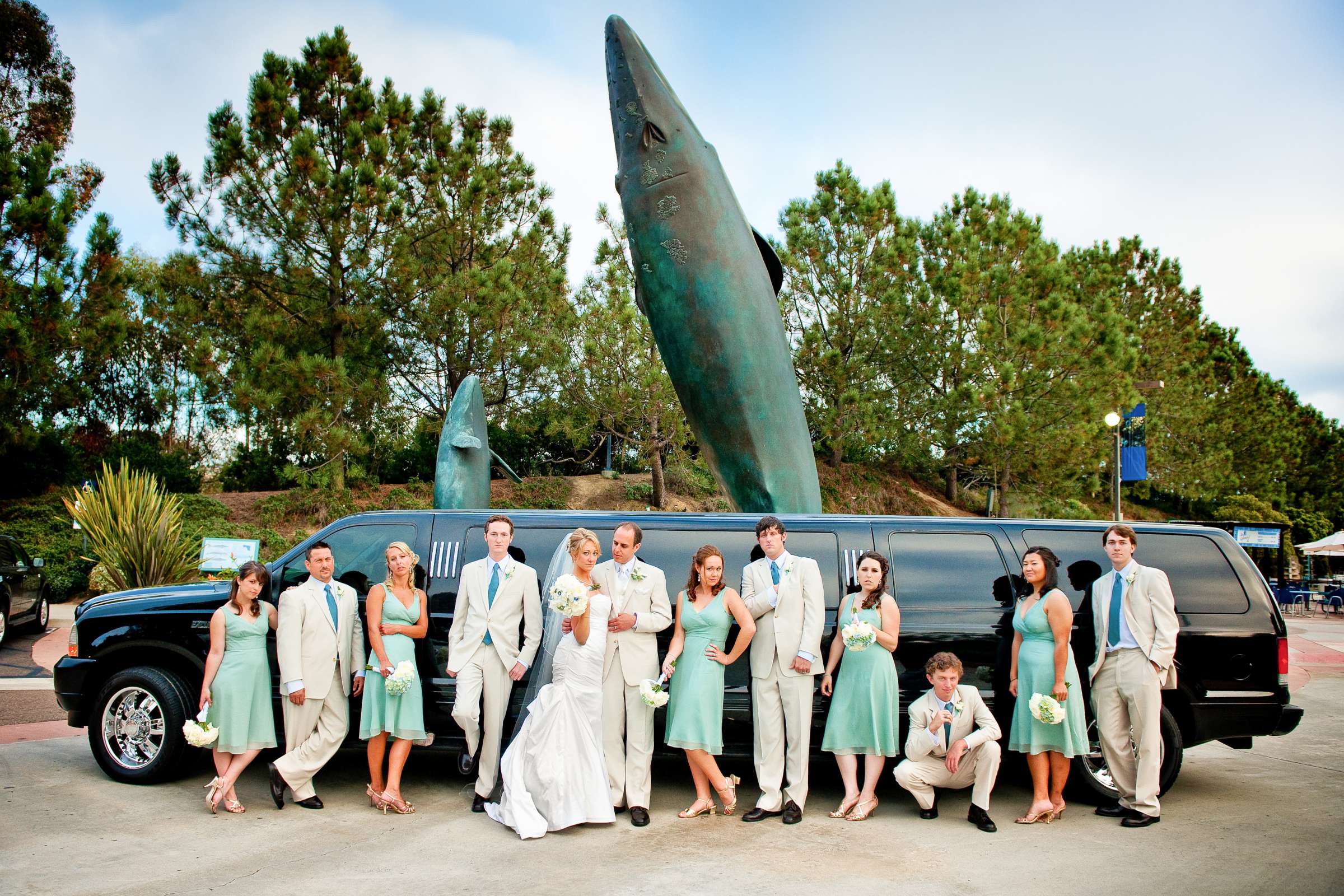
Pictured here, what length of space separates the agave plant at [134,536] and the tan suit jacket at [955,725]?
444 inches

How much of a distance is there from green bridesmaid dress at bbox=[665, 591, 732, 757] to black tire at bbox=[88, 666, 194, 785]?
3119 mm

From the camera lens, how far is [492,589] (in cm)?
538

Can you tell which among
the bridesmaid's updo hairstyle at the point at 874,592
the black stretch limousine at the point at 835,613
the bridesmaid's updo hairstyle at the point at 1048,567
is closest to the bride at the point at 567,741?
the black stretch limousine at the point at 835,613

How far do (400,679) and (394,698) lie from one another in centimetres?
18

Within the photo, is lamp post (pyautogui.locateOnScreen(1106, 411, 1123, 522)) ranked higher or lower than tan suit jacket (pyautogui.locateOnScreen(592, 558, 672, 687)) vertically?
higher

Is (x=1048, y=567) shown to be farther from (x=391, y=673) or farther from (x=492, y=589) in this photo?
(x=391, y=673)

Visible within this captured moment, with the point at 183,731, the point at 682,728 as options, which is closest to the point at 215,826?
the point at 183,731

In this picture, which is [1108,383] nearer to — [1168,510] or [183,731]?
[1168,510]

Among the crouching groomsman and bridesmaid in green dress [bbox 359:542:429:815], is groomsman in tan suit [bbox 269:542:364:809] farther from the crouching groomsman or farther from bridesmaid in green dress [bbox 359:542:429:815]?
the crouching groomsman

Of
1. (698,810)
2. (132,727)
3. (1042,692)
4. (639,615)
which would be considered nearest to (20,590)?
(132,727)

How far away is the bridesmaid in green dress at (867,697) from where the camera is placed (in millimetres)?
5230

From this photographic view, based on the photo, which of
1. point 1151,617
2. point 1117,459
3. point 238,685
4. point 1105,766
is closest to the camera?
point 1151,617

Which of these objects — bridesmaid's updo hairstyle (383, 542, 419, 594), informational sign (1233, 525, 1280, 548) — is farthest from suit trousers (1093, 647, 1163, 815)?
informational sign (1233, 525, 1280, 548)

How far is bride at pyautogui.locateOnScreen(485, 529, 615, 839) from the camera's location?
16.3 feet
